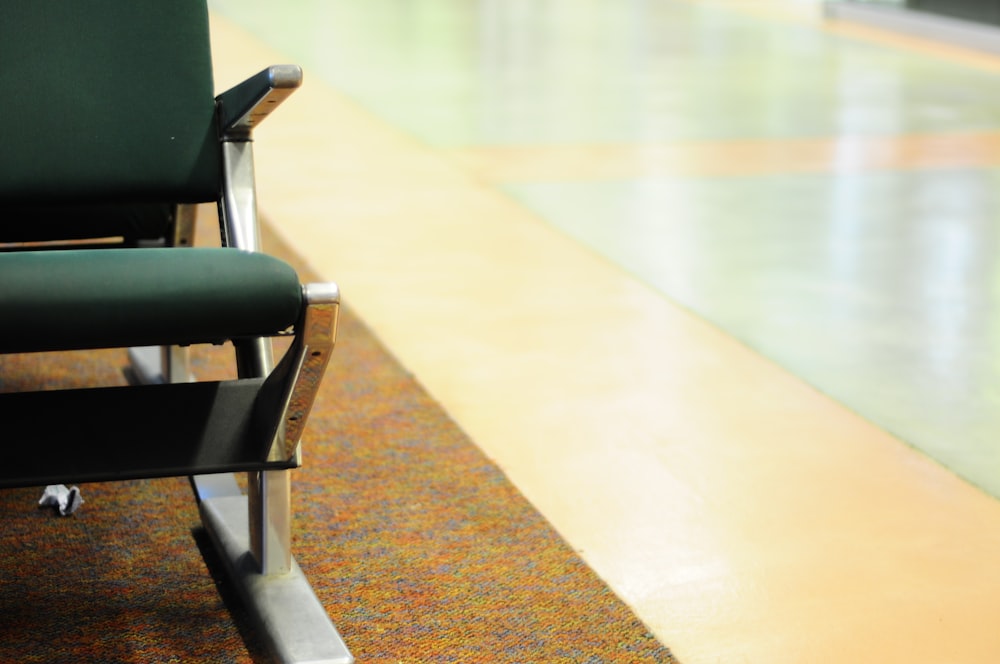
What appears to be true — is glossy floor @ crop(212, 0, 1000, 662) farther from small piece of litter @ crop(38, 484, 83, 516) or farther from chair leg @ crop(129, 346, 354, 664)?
small piece of litter @ crop(38, 484, 83, 516)

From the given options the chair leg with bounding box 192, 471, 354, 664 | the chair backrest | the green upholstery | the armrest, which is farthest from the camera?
the chair backrest

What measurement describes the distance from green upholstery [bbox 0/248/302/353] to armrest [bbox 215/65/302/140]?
313 millimetres

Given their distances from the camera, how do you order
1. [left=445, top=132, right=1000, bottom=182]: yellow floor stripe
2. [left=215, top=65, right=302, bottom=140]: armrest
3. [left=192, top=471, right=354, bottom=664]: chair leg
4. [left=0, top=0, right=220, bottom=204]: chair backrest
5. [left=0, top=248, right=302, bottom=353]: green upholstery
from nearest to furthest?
[left=0, top=248, right=302, bottom=353]: green upholstery
[left=192, top=471, right=354, bottom=664]: chair leg
[left=215, top=65, right=302, bottom=140]: armrest
[left=0, top=0, right=220, bottom=204]: chair backrest
[left=445, top=132, right=1000, bottom=182]: yellow floor stripe

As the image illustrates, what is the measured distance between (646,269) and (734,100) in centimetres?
281

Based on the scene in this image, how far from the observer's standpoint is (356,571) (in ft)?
6.33

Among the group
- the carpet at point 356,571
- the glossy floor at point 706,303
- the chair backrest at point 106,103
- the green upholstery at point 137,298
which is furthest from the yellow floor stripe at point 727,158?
the green upholstery at point 137,298

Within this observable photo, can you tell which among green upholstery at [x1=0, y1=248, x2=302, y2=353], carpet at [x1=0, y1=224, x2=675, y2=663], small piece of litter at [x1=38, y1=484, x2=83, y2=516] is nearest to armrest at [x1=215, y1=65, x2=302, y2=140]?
green upholstery at [x1=0, y1=248, x2=302, y2=353]

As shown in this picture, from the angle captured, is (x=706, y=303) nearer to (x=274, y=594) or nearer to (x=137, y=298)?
(x=274, y=594)

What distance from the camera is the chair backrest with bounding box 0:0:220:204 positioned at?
197 centimetres

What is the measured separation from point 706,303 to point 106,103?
67.3 inches

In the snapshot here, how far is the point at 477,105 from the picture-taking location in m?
5.98

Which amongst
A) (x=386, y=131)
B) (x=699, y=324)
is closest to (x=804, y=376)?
(x=699, y=324)

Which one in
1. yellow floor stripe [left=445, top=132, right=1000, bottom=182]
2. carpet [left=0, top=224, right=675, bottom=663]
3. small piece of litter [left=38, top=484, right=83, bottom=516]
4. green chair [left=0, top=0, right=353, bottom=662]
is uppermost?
green chair [left=0, top=0, right=353, bottom=662]

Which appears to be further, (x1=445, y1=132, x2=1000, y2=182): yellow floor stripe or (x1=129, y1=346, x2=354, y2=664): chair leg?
(x1=445, y1=132, x2=1000, y2=182): yellow floor stripe
